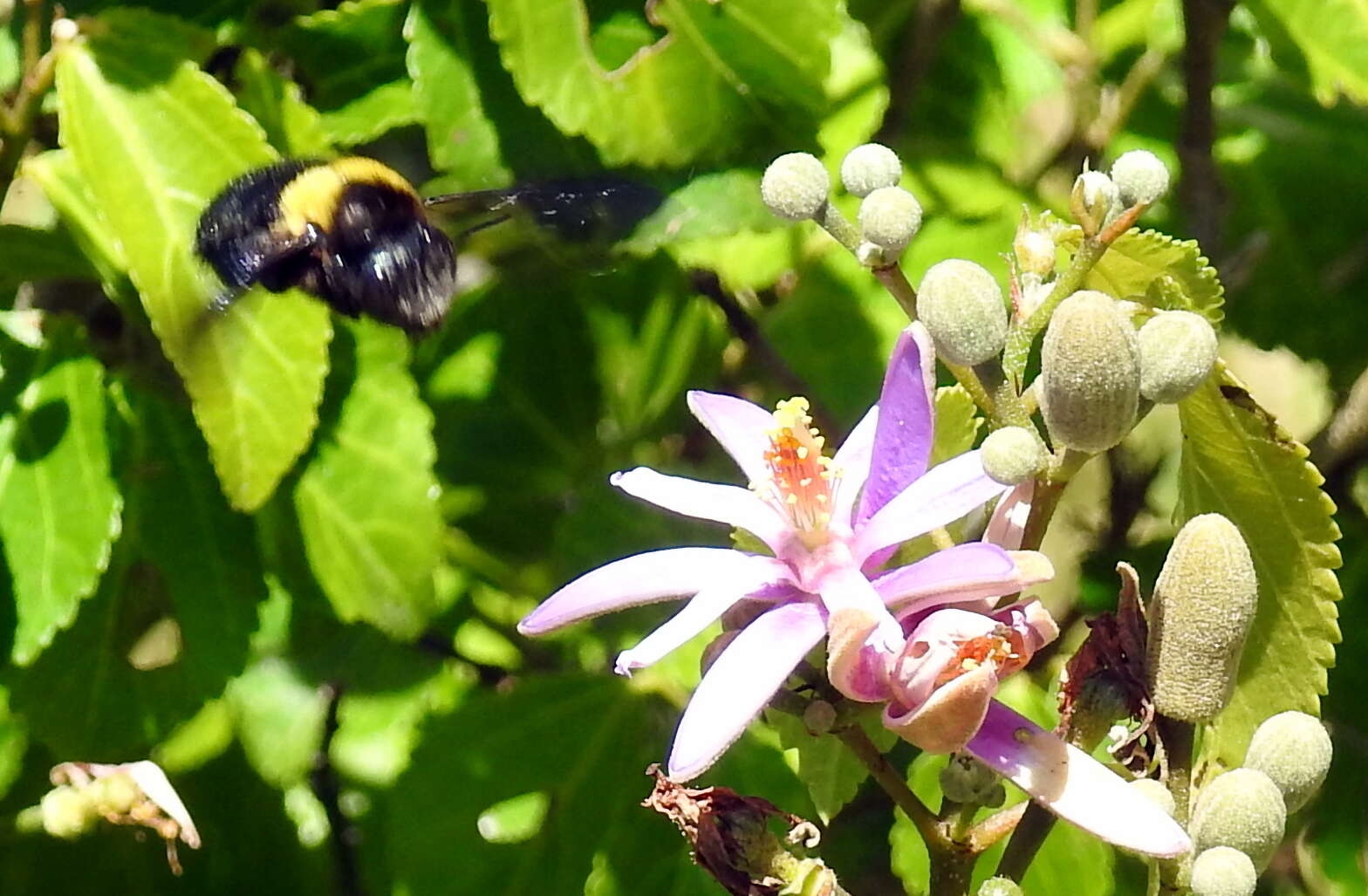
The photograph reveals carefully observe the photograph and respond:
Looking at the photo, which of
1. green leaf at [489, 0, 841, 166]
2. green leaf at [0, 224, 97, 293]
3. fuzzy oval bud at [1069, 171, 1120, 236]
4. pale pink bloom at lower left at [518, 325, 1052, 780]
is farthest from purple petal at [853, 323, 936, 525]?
green leaf at [0, 224, 97, 293]

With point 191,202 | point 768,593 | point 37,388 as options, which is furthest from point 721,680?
point 37,388

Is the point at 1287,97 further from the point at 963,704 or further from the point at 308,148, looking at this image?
the point at 963,704

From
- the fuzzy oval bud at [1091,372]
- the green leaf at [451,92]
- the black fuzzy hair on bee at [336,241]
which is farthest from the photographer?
the green leaf at [451,92]

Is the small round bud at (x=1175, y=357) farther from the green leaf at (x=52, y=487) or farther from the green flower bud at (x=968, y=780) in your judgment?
the green leaf at (x=52, y=487)

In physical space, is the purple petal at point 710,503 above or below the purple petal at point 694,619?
below

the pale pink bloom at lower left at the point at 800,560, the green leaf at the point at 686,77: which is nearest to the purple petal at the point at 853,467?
the pale pink bloom at lower left at the point at 800,560
